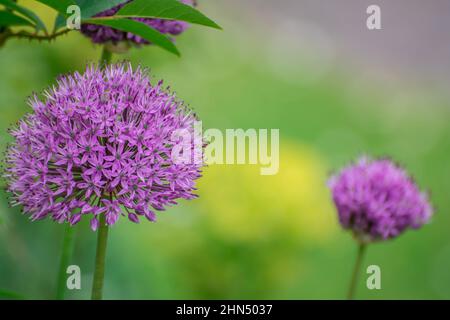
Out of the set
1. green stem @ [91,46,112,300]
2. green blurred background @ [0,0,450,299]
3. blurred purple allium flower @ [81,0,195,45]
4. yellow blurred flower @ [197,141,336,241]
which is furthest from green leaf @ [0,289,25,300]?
yellow blurred flower @ [197,141,336,241]

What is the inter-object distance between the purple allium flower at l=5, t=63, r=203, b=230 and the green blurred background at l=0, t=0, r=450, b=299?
0.40m

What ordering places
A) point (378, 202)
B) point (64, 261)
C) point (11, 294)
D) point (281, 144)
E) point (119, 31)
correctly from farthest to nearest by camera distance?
point (281, 144) < point (378, 202) < point (119, 31) < point (64, 261) < point (11, 294)

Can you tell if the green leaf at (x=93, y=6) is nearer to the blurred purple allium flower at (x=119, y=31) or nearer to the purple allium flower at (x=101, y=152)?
the purple allium flower at (x=101, y=152)

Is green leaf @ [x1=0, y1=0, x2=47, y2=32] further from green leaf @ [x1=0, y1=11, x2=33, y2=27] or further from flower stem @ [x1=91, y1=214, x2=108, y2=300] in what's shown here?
flower stem @ [x1=91, y1=214, x2=108, y2=300]

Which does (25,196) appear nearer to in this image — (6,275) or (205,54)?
(6,275)

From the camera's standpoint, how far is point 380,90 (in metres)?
4.96

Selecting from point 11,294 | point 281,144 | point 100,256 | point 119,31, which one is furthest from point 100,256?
point 281,144

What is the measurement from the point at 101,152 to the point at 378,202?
2.54 ft

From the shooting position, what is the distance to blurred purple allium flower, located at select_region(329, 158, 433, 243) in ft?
5.43

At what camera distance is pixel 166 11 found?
3.48 feet

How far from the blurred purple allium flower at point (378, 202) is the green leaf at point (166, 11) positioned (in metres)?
0.76

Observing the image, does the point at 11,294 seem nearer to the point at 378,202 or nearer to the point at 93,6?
the point at 93,6

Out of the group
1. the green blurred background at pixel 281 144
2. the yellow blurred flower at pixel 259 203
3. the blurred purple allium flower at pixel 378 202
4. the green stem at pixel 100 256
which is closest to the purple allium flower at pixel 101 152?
the green stem at pixel 100 256
